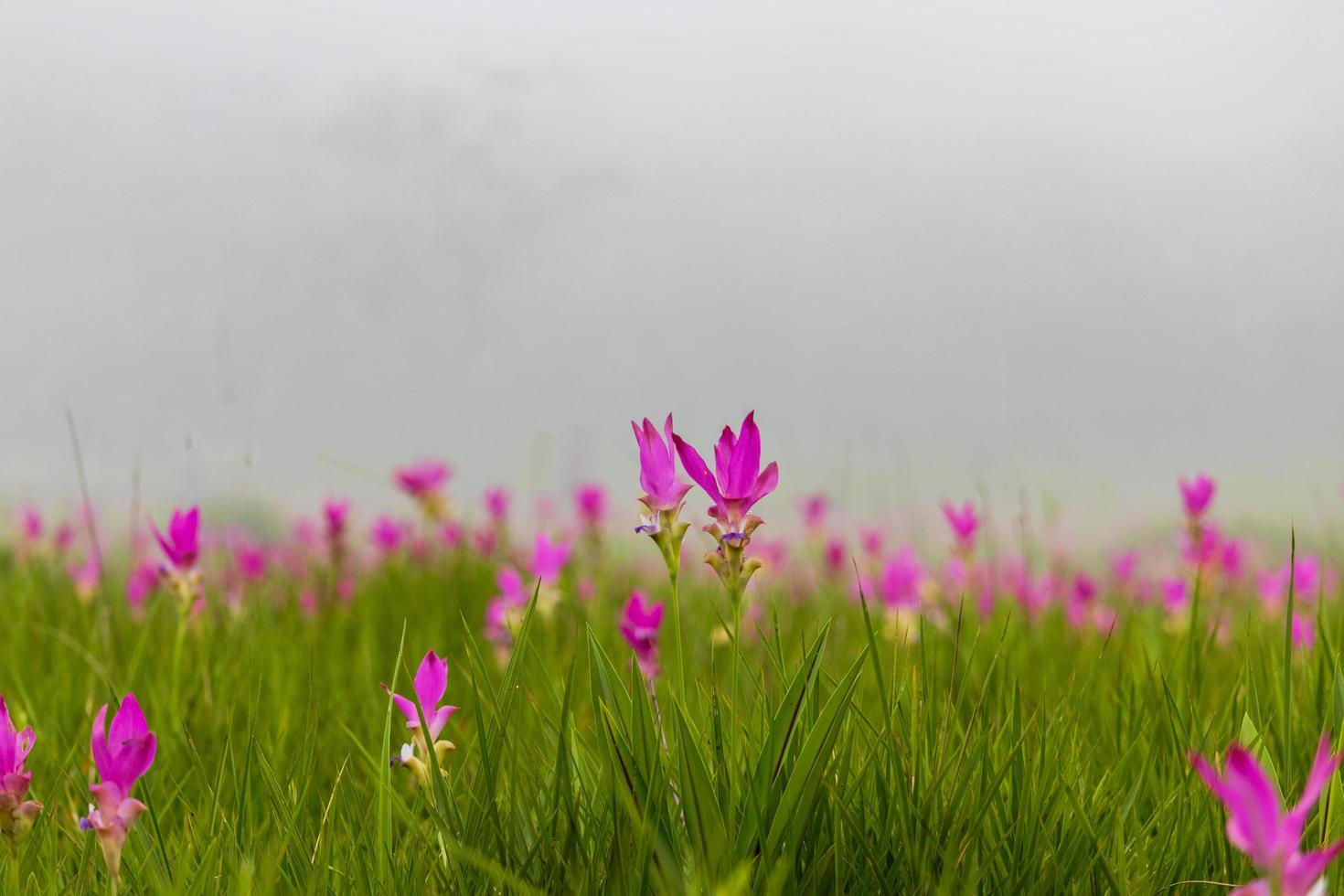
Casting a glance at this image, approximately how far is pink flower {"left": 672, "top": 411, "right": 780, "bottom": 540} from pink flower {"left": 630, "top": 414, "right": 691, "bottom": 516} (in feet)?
0.14

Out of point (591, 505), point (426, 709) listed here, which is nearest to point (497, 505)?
point (591, 505)

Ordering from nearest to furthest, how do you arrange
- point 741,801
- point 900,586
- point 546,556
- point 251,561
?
point 741,801, point 546,556, point 900,586, point 251,561

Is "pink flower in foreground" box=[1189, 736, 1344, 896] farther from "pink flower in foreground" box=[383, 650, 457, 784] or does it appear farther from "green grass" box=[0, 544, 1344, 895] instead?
"pink flower in foreground" box=[383, 650, 457, 784]

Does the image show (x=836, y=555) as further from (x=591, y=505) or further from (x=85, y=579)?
(x=85, y=579)

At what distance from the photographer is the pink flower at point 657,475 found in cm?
147

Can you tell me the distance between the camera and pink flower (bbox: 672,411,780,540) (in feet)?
4.61

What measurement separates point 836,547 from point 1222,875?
4094 millimetres

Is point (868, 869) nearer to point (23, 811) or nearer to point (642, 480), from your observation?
point (642, 480)

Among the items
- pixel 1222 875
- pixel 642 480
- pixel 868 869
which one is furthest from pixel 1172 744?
pixel 642 480

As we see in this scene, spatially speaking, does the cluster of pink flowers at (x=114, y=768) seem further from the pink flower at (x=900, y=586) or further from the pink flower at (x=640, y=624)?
the pink flower at (x=900, y=586)

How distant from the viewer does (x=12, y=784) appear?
158cm

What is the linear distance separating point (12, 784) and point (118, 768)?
0.20m

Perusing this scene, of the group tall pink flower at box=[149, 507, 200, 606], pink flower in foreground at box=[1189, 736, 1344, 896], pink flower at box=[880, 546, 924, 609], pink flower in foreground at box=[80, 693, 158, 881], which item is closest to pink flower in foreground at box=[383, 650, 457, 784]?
pink flower in foreground at box=[80, 693, 158, 881]

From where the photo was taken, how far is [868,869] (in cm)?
159
